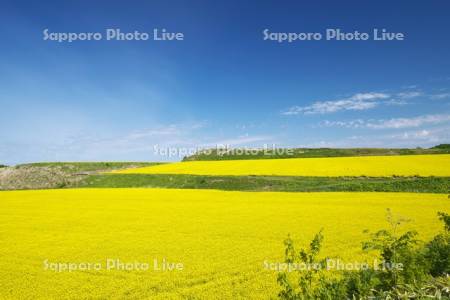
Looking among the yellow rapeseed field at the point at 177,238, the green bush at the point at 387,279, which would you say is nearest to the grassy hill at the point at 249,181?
the yellow rapeseed field at the point at 177,238

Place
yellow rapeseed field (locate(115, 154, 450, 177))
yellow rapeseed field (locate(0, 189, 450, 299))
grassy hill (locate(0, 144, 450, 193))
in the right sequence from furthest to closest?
1. yellow rapeseed field (locate(115, 154, 450, 177))
2. grassy hill (locate(0, 144, 450, 193))
3. yellow rapeseed field (locate(0, 189, 450, 299))

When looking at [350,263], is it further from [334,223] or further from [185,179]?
[185,179]

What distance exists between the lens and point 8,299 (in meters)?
7.57

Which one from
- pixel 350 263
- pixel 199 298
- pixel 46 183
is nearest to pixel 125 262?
pixel 199 298

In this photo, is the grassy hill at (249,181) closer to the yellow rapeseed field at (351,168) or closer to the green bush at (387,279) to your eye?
the yellow rapeseed field at (351,168)

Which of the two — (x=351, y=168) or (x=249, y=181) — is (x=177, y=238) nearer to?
(x=249, y=181)

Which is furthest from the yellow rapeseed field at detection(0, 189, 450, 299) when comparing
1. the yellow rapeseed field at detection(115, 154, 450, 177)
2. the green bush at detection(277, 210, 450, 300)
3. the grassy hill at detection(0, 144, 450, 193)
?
the yellow rapeseed field at detection(115, 154, 450, 177)

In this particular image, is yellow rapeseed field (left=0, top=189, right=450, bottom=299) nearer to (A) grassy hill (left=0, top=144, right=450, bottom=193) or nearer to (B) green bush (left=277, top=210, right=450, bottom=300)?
(B) green bush (left=277, top=210, right=450, bottom=300)

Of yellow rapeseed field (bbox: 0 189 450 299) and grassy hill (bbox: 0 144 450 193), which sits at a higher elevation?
grassy hill (bbox: 0 144 450 193)

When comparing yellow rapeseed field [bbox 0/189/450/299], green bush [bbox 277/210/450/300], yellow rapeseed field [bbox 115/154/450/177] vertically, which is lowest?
yellow rapeseed field [bbox 0/189/450/299]

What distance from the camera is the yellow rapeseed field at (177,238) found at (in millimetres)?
8039

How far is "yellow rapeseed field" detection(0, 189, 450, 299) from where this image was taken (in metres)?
8.04

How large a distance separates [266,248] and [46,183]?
35.8 m

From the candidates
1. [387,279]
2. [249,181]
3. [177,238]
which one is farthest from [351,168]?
[387,279]
